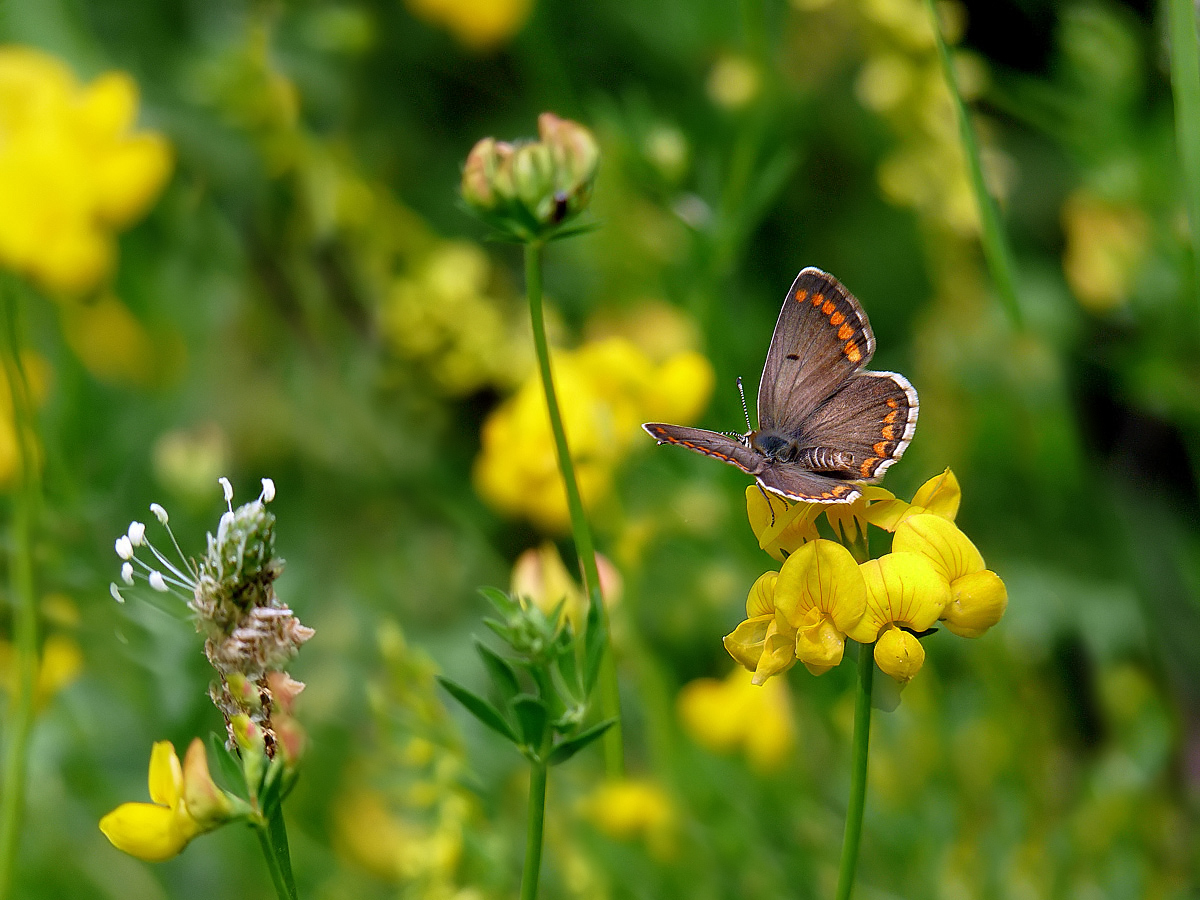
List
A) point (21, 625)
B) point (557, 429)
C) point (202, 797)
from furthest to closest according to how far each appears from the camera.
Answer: point (21, 625), point (557, 429), point (202, 797)

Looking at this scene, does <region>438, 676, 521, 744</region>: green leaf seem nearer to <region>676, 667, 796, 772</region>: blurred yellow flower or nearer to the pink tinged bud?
the pink tinged bud

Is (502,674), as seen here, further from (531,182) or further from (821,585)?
(531,182)

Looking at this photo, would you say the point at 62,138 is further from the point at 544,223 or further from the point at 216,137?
the point at 544,223

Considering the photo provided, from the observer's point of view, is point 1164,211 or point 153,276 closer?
point 1164,211

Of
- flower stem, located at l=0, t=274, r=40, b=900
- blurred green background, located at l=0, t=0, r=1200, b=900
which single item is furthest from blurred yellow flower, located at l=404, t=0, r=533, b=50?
flower stem, located at l=0, t=274, r=40, b=900

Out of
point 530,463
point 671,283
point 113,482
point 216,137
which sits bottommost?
point 113,482

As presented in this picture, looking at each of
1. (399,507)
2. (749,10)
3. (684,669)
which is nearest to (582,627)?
(684,669)

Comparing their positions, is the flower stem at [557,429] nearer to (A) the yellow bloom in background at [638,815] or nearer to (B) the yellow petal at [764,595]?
(B) the yellow petal at [764,595]

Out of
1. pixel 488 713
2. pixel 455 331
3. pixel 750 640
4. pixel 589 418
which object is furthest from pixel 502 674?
pixel 455 331
